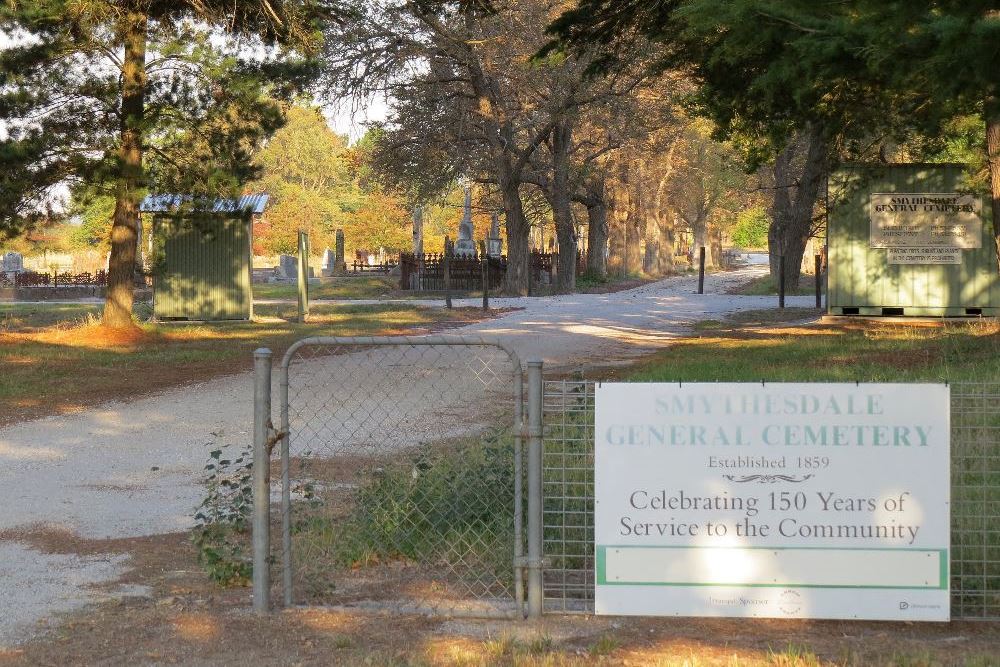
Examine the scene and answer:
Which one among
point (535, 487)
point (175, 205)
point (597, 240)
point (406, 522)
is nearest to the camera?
point (535, 487)

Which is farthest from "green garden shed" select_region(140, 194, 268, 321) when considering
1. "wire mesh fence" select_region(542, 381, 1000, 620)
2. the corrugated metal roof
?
"wire mesh fence" select_region(542, 381, 1000, 620)

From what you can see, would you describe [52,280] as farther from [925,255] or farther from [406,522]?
[406,522]

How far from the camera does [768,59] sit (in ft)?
43.2

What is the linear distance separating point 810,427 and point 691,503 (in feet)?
2.04

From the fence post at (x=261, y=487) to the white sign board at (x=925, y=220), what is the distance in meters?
19.7

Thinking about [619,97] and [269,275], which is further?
[269,275]

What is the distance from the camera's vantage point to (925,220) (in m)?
24.1

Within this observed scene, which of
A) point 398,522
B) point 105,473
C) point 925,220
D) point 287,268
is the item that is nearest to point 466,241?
point 287,268

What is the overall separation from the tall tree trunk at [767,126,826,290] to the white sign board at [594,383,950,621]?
15.3 meters

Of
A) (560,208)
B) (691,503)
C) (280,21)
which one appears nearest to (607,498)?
(691,503)

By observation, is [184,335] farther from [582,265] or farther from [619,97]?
[582,265]

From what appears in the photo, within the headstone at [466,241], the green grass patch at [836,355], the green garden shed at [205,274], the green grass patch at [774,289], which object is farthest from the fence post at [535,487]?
the headstone at [466,241]

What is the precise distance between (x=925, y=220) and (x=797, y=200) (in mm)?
10627

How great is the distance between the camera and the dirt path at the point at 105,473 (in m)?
6.93
